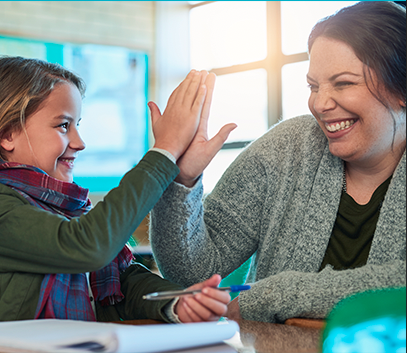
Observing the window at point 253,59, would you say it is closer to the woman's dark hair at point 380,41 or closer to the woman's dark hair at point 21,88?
the woman's dark hair at point 380,41

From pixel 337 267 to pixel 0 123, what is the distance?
31.8 inches

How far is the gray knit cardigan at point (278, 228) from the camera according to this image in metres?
0.84

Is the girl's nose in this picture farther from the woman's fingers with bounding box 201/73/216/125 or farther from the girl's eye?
the woman's fingers with bounding box 201/73/216/125

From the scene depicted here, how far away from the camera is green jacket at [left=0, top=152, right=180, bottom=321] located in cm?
74

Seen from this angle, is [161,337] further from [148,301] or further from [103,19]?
[103,19]

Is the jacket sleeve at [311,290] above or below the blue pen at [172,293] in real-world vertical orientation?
below

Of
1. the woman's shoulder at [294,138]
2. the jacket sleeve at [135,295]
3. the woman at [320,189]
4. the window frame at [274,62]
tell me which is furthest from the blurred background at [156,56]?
the jacket sleeve at [135,295]

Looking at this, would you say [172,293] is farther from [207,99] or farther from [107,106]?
[107,106]

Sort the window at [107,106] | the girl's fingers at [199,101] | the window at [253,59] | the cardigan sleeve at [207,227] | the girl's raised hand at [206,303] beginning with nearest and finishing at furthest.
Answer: the girl's raised hand at [206,303] → the girl's fingers at [199,101] → the cardigan sleeve at [207,227] → the window at [253,59] → the window at [107,106]

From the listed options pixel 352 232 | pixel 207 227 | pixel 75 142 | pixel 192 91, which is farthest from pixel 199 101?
pixel 352 232

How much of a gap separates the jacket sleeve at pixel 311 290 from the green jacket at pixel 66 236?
19 cm

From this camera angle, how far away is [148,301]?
2.84 ft

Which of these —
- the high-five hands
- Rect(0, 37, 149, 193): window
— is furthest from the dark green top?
Rect(0, 37, 149, 193): window

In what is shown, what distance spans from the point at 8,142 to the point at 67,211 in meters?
0.19
